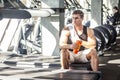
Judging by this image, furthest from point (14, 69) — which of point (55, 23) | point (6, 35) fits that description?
point (55, 23)

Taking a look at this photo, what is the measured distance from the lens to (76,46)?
409 centimetres

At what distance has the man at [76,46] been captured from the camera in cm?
412

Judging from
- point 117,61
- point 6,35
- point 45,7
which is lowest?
point 117,61

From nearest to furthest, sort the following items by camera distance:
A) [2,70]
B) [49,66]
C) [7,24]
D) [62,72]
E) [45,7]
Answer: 1. [62,72]
2. [2,70]
3. [49,66]
4. [7,24]
5. [45,7]

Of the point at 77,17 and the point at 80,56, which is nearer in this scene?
the point at 77,17

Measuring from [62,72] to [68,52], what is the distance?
1.15ft

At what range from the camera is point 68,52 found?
4242 mm

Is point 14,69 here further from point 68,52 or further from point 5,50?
point 5,50

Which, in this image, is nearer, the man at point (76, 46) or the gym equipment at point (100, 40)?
the man at point (76, 46)

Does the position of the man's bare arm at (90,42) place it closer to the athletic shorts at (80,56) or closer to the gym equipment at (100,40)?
the athletic shorts at (80,56)

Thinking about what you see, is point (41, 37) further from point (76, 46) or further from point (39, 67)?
point (76, 46)

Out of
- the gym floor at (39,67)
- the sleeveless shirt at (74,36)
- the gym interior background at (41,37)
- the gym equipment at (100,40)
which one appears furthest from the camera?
the gym equipment at (100,40)

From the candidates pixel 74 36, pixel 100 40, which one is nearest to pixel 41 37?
pixel 100 40

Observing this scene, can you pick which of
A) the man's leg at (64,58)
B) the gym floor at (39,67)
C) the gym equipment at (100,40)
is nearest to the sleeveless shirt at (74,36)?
the man's leg at (64,58)
